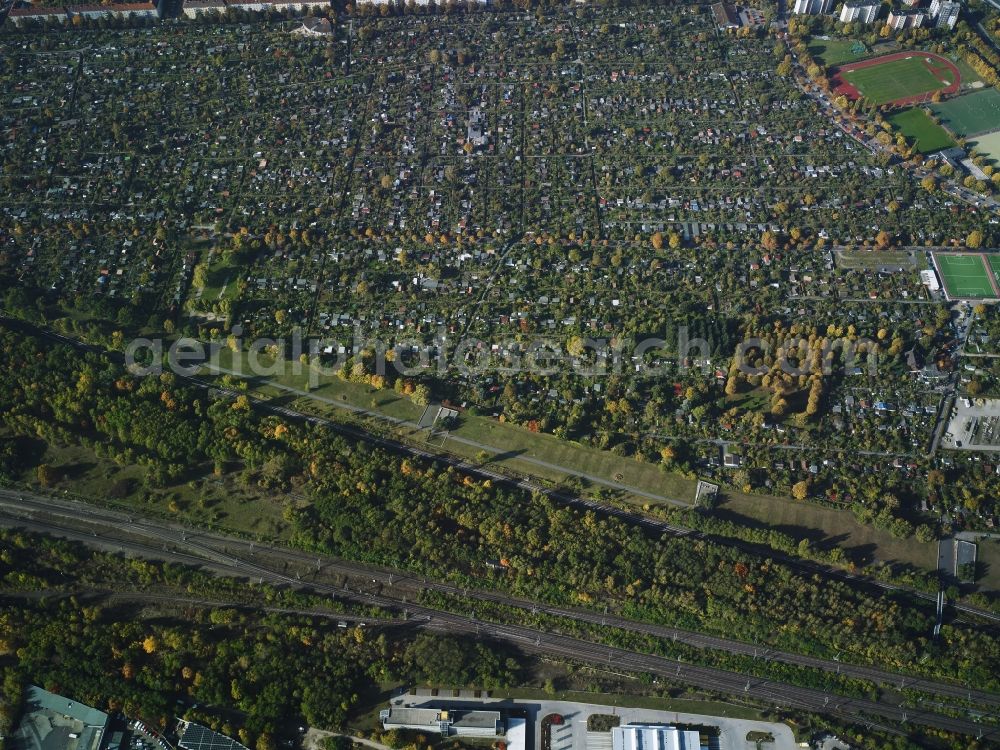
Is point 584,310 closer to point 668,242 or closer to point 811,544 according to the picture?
point 668,242

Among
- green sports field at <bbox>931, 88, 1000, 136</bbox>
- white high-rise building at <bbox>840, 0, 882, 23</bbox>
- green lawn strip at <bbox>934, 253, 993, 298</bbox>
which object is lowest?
green lawn strip at <bbox>934, 253, 993, 298</bbox>

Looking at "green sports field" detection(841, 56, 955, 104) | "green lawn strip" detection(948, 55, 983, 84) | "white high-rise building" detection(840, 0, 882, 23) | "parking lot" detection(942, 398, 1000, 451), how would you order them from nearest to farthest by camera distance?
"parking lot" detection(942, 398, 1000, 451), "green sports field" detection(841, 56, 955, 104), "green lawn strip" detection(948, 55, 983, 84), "white high-rise building" detection(840, 0, 882, 23)

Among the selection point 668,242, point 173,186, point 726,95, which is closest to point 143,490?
point 173,186

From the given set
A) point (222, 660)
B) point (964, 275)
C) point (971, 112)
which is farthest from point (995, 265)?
point (222, 660)

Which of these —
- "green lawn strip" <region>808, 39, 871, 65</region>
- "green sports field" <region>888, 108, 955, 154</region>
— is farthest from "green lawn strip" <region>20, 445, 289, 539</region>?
"green lawn strip" <region>808, 39, 871, 65</region>

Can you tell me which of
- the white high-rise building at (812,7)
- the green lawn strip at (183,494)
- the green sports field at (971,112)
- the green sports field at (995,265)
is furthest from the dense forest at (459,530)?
the white high-rise building at (812,7)

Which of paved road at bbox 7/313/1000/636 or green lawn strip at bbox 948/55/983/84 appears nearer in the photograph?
paved road at bbox 7/313/1000/636

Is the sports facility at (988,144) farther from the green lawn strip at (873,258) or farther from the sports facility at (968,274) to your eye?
the green lawn strip at (873,258)

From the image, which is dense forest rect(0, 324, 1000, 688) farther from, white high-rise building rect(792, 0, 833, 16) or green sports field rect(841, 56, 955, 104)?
white high-rise building rect(792, 0, 833, 16)

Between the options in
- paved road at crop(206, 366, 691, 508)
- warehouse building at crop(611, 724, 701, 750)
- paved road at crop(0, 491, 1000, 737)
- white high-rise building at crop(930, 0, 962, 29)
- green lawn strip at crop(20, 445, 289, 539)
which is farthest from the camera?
white high-rise building at crop(930, 0, 962, 29)
